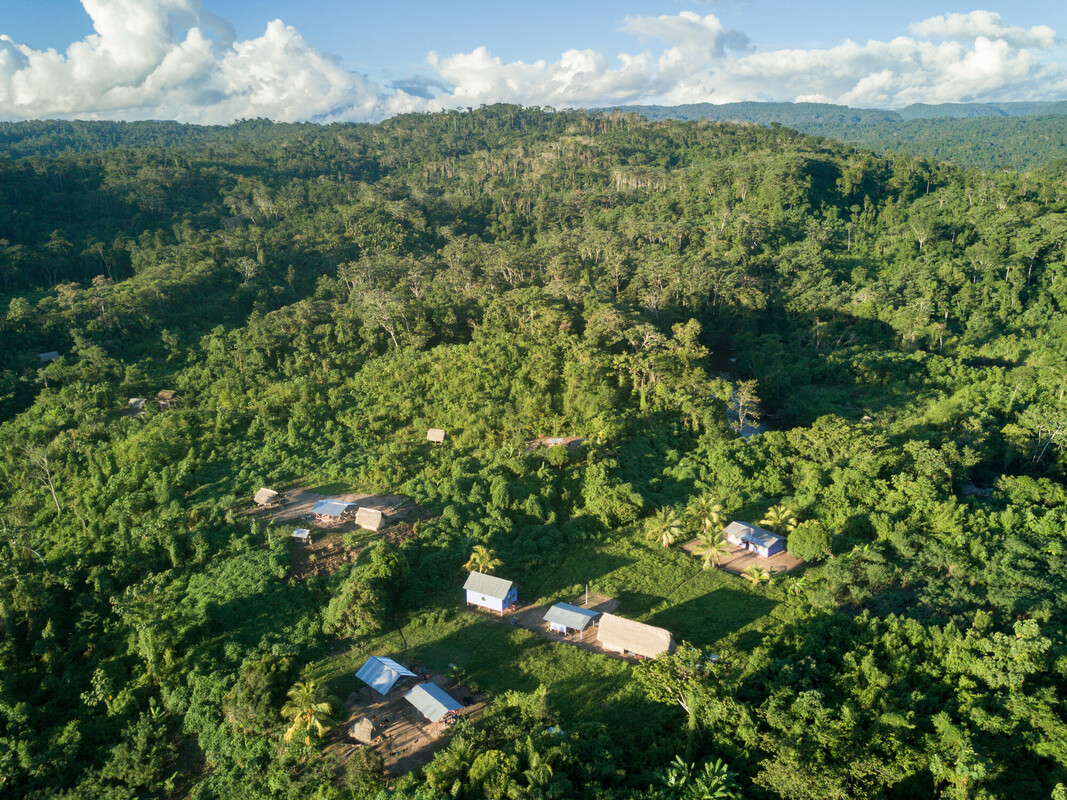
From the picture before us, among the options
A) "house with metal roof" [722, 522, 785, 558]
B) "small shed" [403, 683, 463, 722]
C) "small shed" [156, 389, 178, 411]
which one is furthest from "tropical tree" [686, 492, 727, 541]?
"small shed" [156, 389, 178, 411]

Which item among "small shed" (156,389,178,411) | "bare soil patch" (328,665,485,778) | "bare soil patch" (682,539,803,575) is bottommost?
"bare soil patch" (682,539,803,575)

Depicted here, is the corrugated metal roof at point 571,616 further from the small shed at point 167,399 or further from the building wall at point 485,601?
the small shed at point 167,399

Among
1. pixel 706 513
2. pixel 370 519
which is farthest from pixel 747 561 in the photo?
pixel 370 519

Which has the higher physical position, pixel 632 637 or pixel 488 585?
pixel 488 585

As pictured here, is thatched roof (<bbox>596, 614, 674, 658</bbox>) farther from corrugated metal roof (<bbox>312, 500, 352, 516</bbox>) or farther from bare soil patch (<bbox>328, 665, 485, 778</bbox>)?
corrugated metal roof (<bbox>312, 500, 352, 516</bbox>)

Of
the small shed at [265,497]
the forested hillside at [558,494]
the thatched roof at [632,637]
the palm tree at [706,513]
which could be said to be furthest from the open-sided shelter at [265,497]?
the palm tree at [706,513]

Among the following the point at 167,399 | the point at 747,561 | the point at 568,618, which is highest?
the point at 167,399

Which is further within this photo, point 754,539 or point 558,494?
point 558,494

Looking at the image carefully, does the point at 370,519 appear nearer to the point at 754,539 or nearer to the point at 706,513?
the point at 706,513
